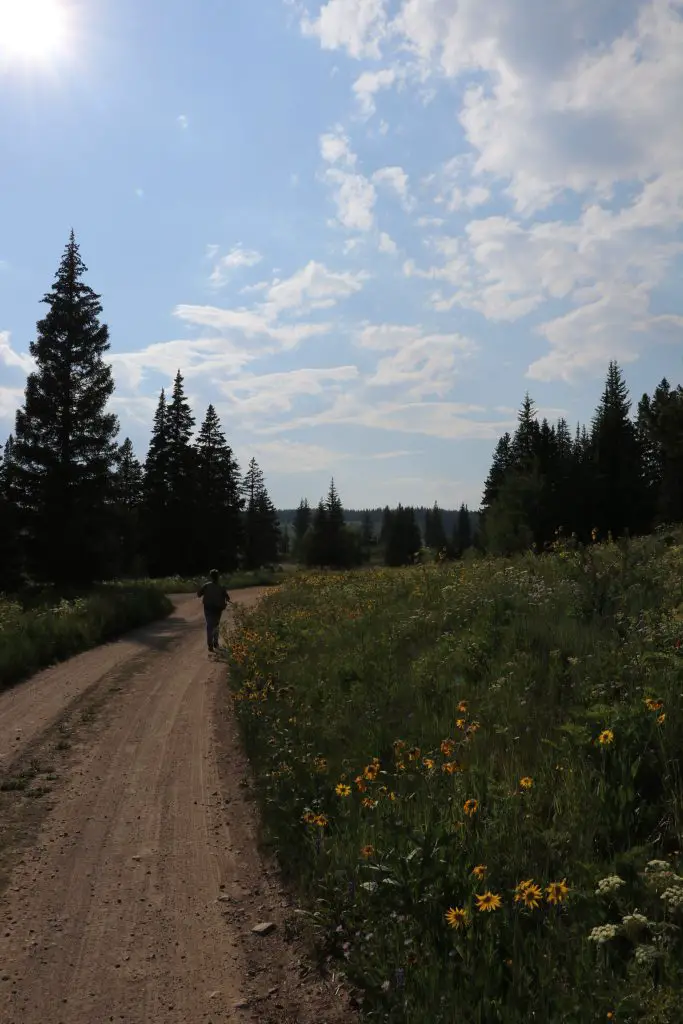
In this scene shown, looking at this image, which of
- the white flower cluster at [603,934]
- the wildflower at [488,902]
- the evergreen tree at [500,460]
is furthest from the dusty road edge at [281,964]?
the evergreen tree at [500,460]

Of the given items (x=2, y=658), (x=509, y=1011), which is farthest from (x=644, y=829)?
(x=2, y=658)

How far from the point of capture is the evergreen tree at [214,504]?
2023 inches

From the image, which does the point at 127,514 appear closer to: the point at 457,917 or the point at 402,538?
the point at 457,917

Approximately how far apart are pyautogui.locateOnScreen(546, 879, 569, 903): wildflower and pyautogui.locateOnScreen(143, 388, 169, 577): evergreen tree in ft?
163

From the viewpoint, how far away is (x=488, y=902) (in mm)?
3377

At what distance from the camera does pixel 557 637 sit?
7113 millimetres

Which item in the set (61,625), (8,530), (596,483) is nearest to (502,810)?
(61,625)

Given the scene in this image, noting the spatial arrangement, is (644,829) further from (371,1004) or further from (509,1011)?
(371,1004)

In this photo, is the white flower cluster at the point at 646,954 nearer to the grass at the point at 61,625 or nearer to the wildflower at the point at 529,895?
the wildflower at the point at 529,895

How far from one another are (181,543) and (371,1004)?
49.2 meters

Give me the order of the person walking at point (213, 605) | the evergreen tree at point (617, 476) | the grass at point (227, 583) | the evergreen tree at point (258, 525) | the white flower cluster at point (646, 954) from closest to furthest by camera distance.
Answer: the white flower cluster at point (646, 954) < the person walking at point (213, 605) < the grass at point (227, 583) < the evergreen tree at point (617, 476) < the evergreen tree at point (258, 525)

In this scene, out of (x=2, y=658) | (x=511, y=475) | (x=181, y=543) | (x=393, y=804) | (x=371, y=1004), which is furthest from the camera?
(x=181, y=543)

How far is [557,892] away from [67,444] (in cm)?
2850

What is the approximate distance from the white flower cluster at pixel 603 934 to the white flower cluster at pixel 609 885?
0.22 m
